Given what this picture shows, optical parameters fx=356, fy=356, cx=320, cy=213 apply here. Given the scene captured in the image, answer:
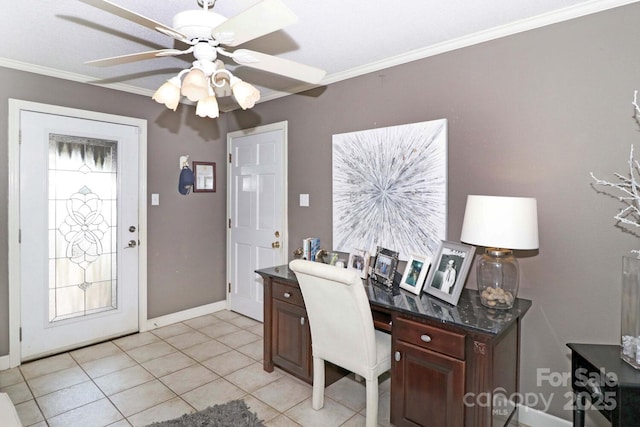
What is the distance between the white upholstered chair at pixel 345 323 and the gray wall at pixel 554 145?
2.93 ft

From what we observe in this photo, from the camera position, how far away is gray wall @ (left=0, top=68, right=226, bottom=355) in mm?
3389

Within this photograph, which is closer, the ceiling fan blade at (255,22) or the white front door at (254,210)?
the ceiling fan blade at (255,22)

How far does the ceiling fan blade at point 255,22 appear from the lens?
1.28 meters

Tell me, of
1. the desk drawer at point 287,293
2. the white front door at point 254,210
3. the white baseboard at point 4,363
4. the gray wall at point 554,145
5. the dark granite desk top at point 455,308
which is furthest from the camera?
the white front door at point 254,210

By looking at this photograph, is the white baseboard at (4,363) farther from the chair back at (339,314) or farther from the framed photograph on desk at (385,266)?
the framed photograph on desk at (385,266)

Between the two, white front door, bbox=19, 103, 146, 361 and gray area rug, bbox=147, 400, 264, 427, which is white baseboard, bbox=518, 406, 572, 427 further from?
white front door, bbox=19, 103, 146, 361

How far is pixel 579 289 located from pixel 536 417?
2.74ft

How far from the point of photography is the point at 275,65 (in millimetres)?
1799

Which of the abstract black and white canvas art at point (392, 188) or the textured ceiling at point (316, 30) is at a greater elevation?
the textured ceiling at point (316, 30)

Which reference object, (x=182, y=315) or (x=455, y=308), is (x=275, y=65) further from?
(x=182, y=315)

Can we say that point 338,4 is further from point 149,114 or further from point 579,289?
point 149,114

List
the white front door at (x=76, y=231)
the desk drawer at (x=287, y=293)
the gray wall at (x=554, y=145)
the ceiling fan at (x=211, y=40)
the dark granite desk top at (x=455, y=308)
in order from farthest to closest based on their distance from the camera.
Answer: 1. the white front door at (x=76, y=231)
2. the desk drawer at (x=287, y=293)
3. the gray wall at (x=554, y=145)
4. the dark granite desk top at (x=455, y=308)
5. the ceiling fan at (x=211, y=40)

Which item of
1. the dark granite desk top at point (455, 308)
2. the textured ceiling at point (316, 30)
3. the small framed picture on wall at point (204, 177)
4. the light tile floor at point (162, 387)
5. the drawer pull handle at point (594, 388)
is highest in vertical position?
the textured ceiling at point (316, 30)

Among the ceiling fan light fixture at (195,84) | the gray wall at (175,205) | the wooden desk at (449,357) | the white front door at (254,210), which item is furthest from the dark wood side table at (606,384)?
the gray wall at (175,205)
